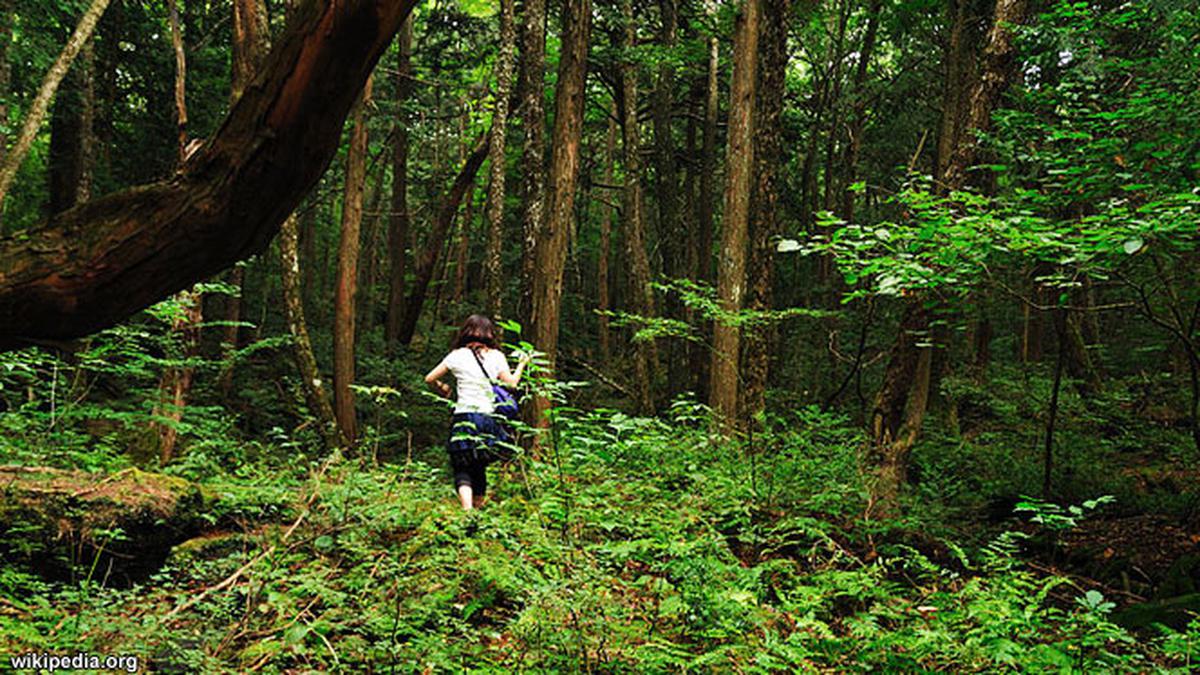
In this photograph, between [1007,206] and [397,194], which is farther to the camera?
[397,194]

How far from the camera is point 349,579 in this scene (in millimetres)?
4461

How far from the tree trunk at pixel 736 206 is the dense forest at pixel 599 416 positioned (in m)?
0.06

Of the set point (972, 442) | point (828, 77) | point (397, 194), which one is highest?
point (828, 77)

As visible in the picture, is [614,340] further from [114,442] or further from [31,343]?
[31,343]

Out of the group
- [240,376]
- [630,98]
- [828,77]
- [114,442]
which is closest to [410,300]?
[240,376]

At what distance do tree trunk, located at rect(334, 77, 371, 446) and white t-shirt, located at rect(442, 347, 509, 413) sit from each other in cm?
684

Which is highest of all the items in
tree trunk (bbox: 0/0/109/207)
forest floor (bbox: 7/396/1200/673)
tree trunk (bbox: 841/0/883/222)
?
tree trunk (bbox: 841/0/883/222)

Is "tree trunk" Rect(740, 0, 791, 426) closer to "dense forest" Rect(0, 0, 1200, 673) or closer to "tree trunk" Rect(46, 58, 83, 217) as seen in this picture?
"dense forest" Rect(0, 0, 1200, 673)

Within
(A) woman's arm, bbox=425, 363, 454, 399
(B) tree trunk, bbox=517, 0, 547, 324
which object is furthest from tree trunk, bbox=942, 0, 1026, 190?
(A) woman's arm, bbox=425, 363, 454, 399

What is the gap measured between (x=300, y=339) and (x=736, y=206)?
7.26 m

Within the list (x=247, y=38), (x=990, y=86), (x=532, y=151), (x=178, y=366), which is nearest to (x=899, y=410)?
(x=990, y=86)

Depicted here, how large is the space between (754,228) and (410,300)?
11.8 m

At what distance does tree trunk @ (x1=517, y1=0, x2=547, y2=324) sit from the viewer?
35.5ft

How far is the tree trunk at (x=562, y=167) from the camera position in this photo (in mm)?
10539
